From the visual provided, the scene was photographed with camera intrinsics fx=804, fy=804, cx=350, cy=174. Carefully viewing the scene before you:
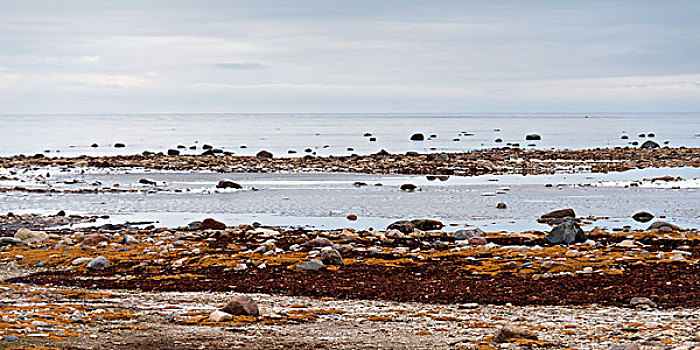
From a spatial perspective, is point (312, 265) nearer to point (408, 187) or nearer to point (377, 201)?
point (377, 201)

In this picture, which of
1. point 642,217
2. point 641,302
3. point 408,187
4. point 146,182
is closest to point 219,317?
point 641,302

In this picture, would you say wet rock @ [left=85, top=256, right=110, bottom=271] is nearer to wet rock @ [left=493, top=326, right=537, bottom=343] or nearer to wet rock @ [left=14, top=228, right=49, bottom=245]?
wet rock @ [left=14, top=228, right=49, bottom=245]

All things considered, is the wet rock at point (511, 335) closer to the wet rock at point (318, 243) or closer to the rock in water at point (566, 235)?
the wet rock at point (318, 243)

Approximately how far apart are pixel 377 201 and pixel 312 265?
740 inches

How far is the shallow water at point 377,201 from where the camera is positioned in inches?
1232

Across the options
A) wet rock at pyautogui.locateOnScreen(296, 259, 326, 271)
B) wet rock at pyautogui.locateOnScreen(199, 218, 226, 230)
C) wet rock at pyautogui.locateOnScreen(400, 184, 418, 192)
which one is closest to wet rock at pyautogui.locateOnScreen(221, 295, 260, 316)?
wet rock at pyautogui.locateOnScreen(296, 259, 326, 271)

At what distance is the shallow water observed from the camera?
3128 cm

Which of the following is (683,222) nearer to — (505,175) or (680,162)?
(505,175)

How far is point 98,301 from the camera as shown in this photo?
1462 cm

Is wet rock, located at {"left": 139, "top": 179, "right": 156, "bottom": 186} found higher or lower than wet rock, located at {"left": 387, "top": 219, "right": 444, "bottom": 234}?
higher

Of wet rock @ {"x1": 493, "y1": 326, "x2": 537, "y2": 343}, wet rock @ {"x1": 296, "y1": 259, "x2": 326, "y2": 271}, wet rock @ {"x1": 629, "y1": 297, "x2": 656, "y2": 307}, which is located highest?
wet rock @ {"x1": 493, "y1": 326, "x2": 537, "y2": 343}

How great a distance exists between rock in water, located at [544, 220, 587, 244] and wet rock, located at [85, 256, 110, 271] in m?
11.8

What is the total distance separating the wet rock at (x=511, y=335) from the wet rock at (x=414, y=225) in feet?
48.4

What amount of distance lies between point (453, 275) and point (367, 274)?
192 centimetres
